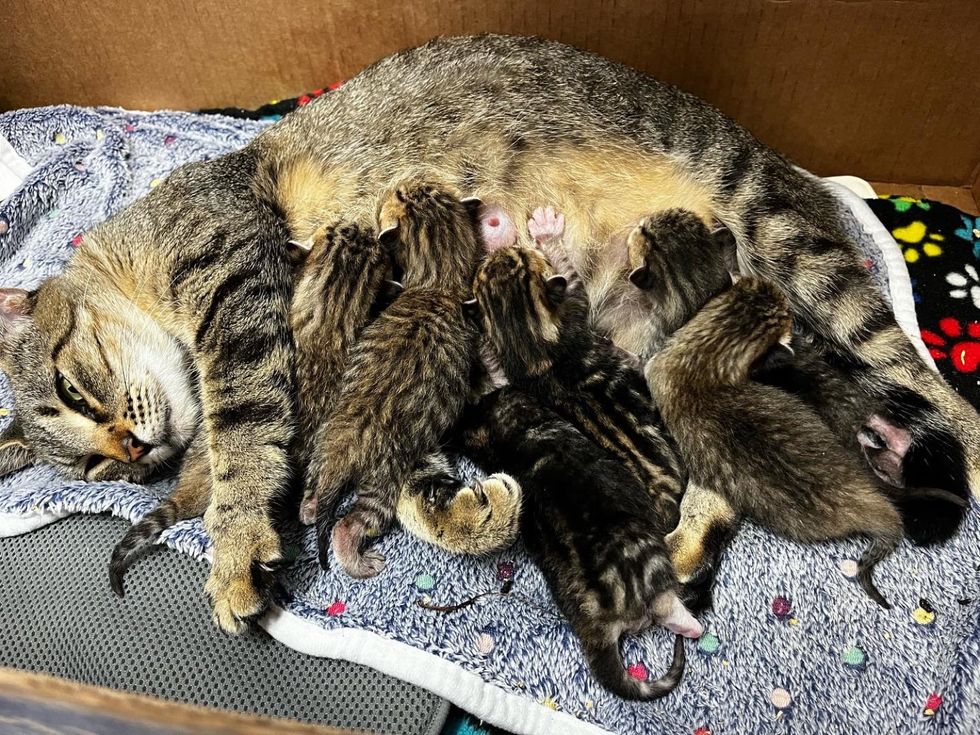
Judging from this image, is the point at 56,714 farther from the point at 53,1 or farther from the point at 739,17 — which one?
the point at 53,1

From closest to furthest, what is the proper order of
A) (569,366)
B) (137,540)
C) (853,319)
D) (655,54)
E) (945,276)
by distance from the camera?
(137,540) → (569,366) → (853,319) → (945,276) → (655,54)

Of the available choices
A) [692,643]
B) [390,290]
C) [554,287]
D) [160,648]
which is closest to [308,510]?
[160,648]

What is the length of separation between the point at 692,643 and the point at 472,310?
0.95 m

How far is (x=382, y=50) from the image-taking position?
2.71m

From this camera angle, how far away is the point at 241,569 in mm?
1659

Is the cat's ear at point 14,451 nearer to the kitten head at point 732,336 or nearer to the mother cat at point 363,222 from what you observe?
the mother cat at point 363,222

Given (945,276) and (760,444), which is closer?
(760,444)

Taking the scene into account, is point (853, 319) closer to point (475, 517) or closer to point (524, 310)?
point (524, 310)

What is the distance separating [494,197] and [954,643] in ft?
5.22

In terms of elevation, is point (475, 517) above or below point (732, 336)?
below

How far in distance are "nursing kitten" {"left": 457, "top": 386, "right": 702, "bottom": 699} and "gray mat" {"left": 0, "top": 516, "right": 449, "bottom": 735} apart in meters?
0.38

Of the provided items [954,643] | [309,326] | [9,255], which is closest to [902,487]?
[954,643]

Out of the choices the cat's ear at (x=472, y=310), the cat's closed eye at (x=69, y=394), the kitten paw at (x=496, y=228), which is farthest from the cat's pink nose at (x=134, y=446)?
the kitten paw at (x=496, y=228)

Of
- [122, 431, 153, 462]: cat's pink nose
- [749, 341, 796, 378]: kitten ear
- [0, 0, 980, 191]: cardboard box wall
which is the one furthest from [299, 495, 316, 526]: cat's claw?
[0, 0, 980, 191]: cardboard box wall
